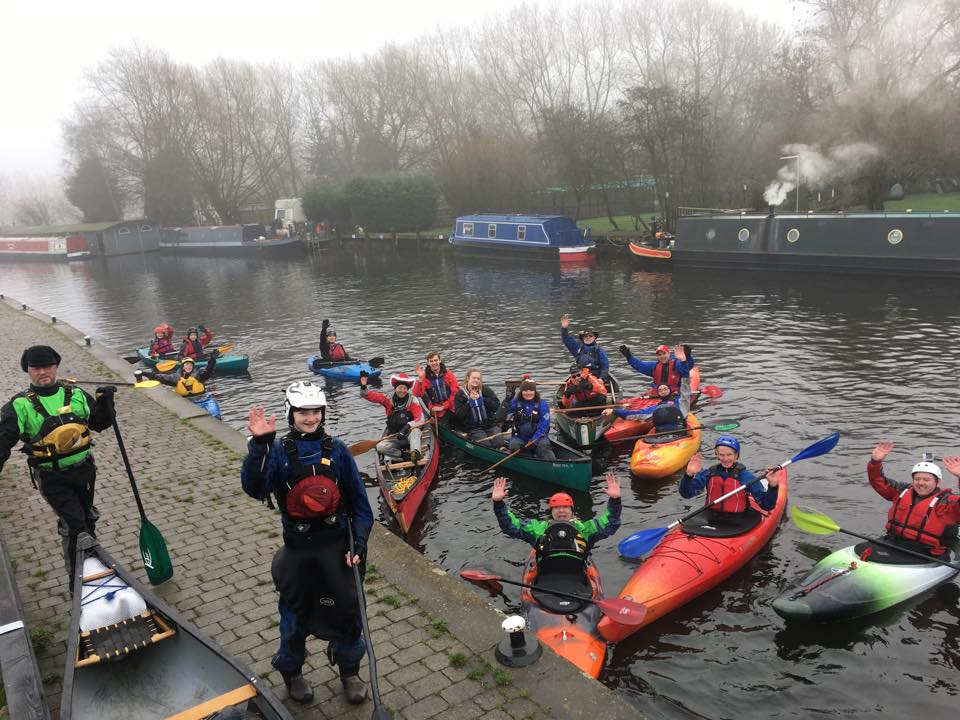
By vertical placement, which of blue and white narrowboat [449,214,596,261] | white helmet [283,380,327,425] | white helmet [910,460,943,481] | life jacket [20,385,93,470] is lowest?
white helmet [910,460,943,481]

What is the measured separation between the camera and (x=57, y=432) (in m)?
6.64

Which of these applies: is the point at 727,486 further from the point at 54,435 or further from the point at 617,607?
the point at 54,435

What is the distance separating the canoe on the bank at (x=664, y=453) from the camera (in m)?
12.2

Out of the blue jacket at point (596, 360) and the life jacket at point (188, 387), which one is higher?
the blue jacket at point (596, 360)

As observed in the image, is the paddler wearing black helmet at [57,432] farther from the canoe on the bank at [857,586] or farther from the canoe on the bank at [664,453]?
the canoe on the bank at [664,453]

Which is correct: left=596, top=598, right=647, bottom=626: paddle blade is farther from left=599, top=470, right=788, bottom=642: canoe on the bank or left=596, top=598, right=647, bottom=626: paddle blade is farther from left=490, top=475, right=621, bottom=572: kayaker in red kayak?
left=490, top=475, right=621, bottom=572: kayaker in red kayak

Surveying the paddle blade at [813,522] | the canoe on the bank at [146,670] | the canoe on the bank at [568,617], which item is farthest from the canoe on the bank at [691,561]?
the canoe on the bank at [146,670]

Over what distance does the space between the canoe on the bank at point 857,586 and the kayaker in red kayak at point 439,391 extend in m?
6.97

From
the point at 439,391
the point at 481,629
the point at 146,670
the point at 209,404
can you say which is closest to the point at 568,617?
the point at 481,629

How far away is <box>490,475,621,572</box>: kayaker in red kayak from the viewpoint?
809cm

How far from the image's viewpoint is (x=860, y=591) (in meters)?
7.96

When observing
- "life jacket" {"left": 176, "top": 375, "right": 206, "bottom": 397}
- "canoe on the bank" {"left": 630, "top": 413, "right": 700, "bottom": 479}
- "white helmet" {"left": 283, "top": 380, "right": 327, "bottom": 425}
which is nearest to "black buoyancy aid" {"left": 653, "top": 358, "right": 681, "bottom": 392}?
"canoe on the bank" {"left": 630, "top": 413, "right": 700, "bottom": 479}

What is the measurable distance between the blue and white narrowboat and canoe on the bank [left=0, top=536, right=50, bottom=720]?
36549 millimetres

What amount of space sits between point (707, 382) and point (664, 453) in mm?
5859
